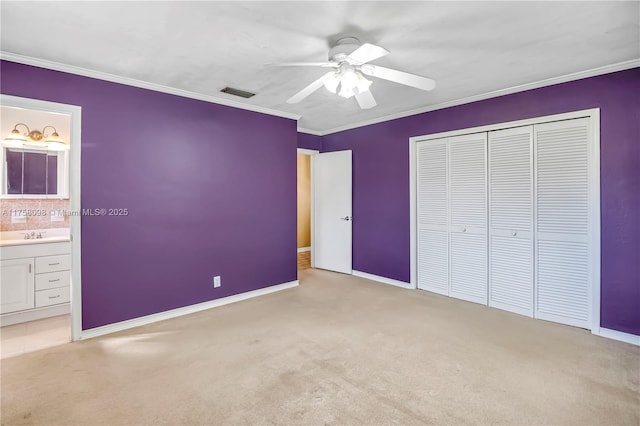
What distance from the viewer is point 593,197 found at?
111 inches

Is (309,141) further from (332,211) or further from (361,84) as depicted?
(361,84)

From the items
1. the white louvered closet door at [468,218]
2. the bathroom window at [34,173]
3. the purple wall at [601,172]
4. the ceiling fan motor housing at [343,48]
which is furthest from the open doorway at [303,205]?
the ceiling fan motor housing at [343,48]

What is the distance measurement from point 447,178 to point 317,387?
2911 millimetres

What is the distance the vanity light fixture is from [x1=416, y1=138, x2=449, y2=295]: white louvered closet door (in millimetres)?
4524

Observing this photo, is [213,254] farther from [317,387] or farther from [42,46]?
[42,46]

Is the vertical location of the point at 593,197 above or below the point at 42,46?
below

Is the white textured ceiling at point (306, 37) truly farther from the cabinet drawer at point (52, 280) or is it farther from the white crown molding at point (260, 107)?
the cabinet drawer at point (52, 280)

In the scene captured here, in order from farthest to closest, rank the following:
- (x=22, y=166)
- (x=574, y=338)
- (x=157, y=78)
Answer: (x=22, y=166) < (x=157, y=78) < (x=574, y=338)

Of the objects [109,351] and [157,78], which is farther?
[157,78]

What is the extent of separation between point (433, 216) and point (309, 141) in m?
2.41

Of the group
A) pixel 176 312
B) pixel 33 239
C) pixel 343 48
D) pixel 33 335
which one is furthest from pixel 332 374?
pixel 33 239

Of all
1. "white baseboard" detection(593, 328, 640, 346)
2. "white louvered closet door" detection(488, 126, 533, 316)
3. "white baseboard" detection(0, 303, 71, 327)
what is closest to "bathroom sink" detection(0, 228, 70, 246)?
"white baseboard" detection(0, 303, 71, 327)

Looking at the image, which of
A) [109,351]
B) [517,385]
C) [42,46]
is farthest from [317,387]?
[42,46]

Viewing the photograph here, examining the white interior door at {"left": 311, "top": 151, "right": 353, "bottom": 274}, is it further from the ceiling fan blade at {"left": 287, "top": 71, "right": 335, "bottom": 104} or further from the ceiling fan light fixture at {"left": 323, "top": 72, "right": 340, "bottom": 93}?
the ceiling fan light fixture at {"left": 323, "top": 72, "right": 340, "bottom": 93}
